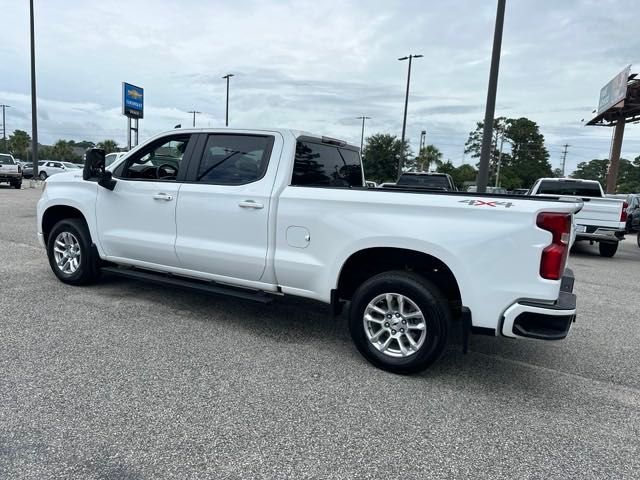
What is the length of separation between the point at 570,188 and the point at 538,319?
401 inches

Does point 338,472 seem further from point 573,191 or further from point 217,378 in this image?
point 573,191

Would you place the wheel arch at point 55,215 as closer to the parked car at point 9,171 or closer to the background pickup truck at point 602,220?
the background pickup truck at point 602,220

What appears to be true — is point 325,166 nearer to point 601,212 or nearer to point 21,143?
point 601,212

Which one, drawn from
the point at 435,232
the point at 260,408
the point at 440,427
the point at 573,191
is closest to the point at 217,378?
the point at 260,408

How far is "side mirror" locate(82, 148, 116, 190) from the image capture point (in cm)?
493

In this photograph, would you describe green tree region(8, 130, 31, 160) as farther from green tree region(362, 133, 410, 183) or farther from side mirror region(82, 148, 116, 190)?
side mirror region(82, 148, 116, 190)

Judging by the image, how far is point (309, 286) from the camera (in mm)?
3980

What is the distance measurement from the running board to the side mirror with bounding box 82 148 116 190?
951 mm

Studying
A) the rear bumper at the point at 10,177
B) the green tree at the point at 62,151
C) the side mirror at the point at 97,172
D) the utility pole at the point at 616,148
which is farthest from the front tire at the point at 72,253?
the green tree at the point at 62,151

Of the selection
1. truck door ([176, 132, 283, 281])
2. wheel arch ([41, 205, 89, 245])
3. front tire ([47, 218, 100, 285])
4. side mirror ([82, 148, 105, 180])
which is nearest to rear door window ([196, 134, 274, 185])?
truck door ([176, 132, 283, 281])

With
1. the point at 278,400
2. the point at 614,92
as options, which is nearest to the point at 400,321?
the point at 278,400

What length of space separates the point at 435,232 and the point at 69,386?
9.04ft

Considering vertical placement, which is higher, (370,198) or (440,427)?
(370,198)

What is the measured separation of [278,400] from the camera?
10.3 feet
